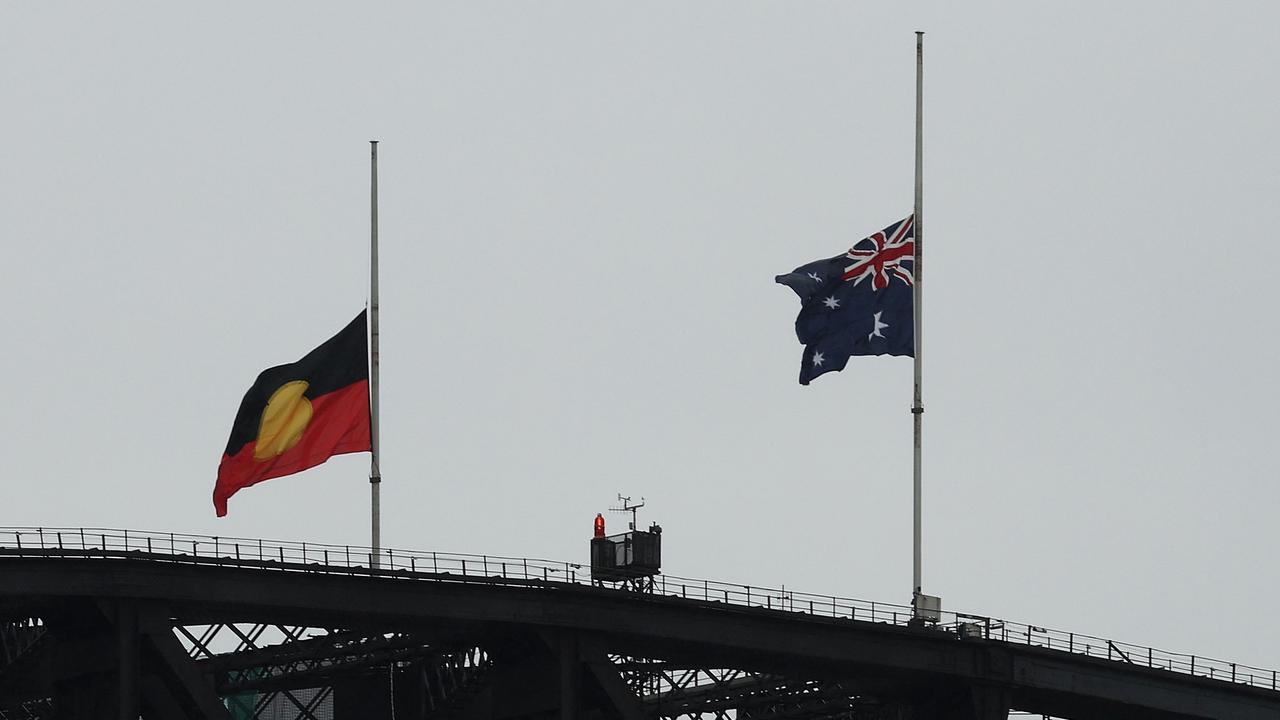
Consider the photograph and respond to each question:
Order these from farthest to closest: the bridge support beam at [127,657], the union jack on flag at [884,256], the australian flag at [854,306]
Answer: the union jack on flag at [884,256] → the australian flag at [854,306] → the bridge support beam at [127,657]

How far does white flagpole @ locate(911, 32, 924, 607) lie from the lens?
75.1 meters

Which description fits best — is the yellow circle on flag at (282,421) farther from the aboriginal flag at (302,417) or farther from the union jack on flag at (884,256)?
the union jack on flag at (884,256)

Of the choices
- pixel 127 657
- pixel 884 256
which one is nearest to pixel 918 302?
pixel 884 256

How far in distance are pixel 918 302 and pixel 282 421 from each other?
19.5m

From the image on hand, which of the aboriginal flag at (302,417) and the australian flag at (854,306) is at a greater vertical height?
the australian flag at (854,306)

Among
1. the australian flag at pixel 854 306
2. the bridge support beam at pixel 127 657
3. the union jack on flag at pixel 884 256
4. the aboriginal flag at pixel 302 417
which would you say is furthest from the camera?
the union jack on flag at pixel 884 256

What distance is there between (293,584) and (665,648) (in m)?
11.5

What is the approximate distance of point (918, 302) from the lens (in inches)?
2982

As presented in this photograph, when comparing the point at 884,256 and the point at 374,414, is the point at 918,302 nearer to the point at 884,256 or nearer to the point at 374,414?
the point at 884,256

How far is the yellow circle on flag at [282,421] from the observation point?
234 feet

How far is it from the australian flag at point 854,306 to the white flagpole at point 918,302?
0.84 ft

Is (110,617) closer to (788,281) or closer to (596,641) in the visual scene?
(596,641)

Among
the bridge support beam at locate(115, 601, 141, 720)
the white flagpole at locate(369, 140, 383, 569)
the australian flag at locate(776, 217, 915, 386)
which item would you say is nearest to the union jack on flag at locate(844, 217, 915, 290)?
the australian flag at locate(776, 217, 915, 386)

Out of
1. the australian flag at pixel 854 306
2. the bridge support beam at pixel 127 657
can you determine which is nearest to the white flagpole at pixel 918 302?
the australian flag at pixel 854 306
